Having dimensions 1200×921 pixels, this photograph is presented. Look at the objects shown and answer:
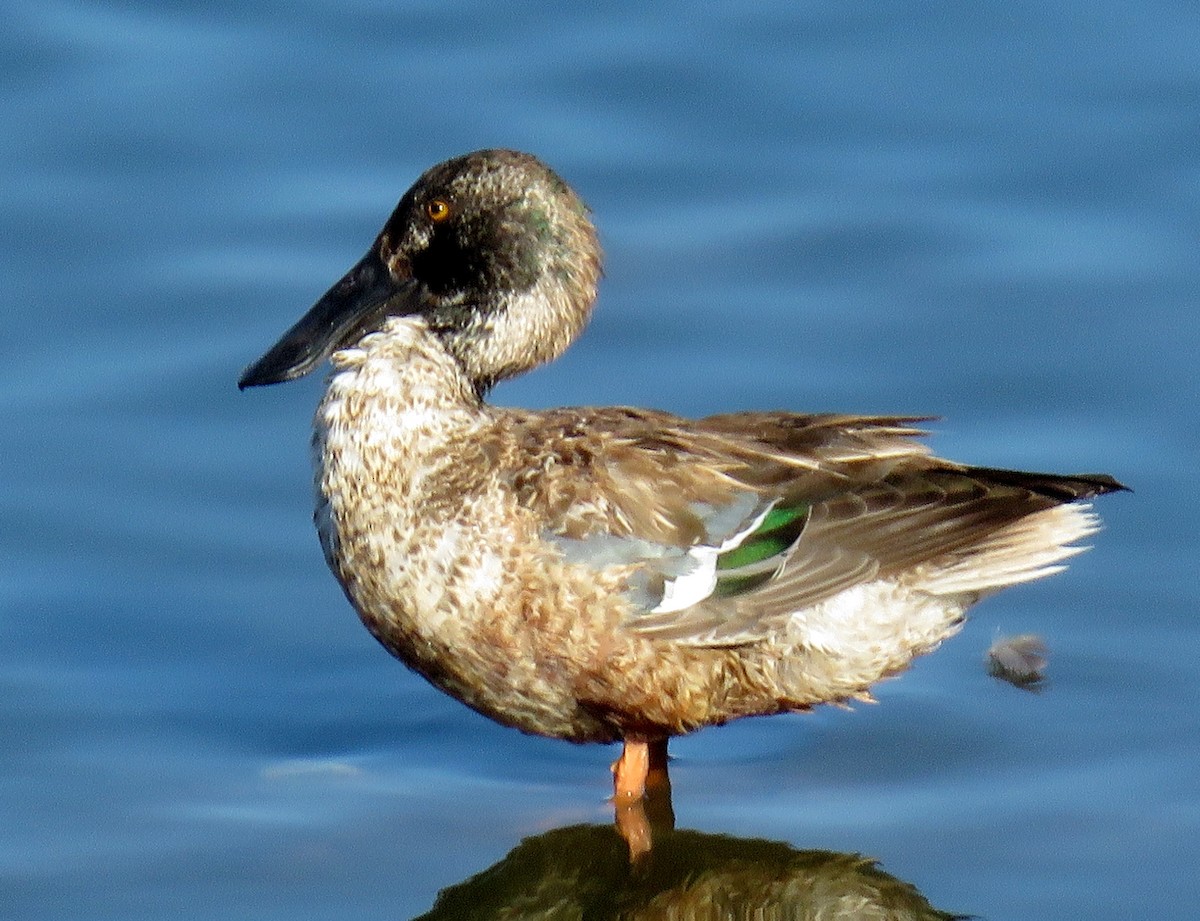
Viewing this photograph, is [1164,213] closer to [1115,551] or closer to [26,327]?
[1115,551]

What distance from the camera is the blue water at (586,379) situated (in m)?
6.29

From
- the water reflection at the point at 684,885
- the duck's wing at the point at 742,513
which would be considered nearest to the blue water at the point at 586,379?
the water reflection at the point at 684,885

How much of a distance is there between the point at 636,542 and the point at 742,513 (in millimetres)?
294

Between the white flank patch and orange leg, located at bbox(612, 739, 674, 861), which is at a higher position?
the white flank patch

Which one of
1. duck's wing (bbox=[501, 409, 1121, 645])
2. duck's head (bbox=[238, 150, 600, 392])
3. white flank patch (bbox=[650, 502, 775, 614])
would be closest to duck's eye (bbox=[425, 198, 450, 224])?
duck's head (bbox=[238, 150, 600, 392])

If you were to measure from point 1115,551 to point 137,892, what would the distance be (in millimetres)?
2977

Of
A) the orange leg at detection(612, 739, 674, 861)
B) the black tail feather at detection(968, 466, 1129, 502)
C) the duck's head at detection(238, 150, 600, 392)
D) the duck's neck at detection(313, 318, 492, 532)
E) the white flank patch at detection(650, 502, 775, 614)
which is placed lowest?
the orange leg at detection(612, 739, 674, 861)

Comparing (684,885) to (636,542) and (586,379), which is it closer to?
(636,542)

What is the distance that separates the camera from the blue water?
629cm

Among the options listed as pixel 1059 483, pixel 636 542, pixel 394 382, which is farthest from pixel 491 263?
pixel 1059 483

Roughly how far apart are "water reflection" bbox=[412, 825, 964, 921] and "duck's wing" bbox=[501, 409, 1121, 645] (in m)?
0.54

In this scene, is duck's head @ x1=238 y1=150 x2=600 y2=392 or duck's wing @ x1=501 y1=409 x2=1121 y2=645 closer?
duck's wing @ x1=501 y1=409 x2=1121 y2=645

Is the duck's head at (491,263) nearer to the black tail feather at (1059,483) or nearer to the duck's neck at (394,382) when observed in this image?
the duck's neck at (394,382)

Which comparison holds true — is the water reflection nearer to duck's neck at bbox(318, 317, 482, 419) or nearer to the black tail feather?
the black tail feather
